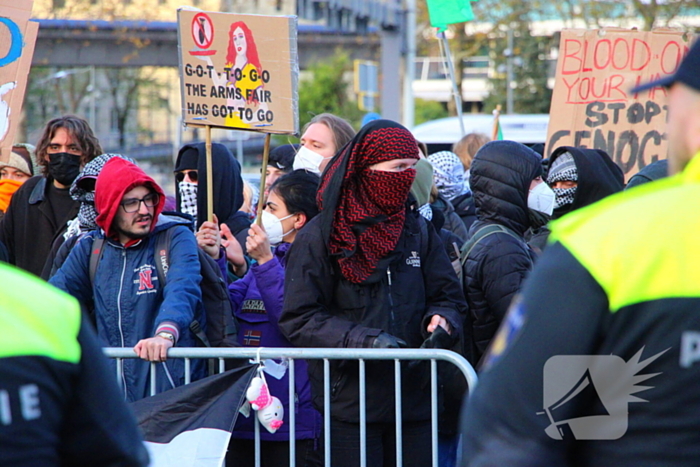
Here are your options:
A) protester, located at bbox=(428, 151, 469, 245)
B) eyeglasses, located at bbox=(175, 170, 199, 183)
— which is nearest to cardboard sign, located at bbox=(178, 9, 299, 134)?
eyeglasses, located at bbox=(175, 170, 199, 183)

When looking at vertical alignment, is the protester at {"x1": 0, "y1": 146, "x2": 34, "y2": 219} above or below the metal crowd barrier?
above

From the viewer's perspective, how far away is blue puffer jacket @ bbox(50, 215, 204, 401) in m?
3.74

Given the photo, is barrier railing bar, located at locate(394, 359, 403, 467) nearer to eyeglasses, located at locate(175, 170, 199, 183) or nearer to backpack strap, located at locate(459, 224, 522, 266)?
backpack strap, located at locate(459, 224, 522, 266)

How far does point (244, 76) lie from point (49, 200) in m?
1.51

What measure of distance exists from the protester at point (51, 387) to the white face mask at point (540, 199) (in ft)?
9.48

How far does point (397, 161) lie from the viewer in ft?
12.3

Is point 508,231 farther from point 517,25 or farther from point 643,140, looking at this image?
point 517,25

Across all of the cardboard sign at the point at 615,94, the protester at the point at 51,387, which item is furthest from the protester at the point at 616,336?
the cardboard sign at the point at 615,94

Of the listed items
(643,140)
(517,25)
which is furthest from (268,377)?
(517,25)

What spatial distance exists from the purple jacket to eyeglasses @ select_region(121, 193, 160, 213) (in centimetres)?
55

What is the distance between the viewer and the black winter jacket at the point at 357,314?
11.9 feet

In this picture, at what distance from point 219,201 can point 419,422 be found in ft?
6.52

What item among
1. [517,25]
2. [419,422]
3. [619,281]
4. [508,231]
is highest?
[517,25]

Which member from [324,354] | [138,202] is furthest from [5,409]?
[138,202]
